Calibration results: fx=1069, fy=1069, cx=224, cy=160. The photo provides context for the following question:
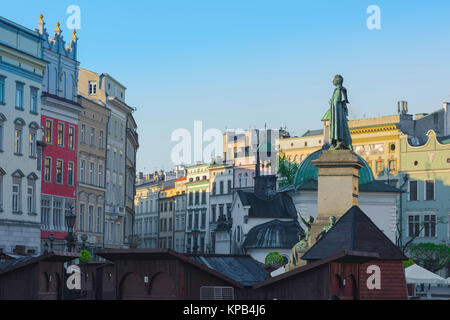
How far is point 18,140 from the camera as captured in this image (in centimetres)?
5938

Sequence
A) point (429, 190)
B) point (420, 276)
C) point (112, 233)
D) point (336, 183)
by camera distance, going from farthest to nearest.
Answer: point (429, 190), point (112, 233), point (420, 276), point (336, 183)

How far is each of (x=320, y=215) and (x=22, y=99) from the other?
29.9m

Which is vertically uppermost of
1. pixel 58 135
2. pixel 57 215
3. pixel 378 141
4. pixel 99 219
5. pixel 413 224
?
pixel 378 141

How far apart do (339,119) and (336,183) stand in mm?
2230

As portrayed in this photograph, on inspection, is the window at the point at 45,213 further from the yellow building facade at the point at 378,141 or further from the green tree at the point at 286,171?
the green tree at the point at 286,171

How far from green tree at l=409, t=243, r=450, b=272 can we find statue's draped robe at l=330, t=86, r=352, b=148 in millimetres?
55154

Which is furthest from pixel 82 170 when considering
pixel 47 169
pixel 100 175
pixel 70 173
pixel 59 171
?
pixel 47 169

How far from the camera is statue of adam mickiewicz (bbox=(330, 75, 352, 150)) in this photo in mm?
34531

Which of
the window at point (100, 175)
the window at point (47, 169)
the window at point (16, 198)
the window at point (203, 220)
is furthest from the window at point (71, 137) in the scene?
the window at point (203, 220)

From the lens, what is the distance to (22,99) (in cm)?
5972

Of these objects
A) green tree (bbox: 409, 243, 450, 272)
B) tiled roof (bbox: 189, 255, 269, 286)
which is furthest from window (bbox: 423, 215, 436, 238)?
tiled roof (bbox: 189, 255, 269, 286)

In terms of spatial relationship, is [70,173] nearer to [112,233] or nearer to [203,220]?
[112,233]

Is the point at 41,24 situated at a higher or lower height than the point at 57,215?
higher

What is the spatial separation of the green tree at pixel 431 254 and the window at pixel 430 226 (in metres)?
5.61
